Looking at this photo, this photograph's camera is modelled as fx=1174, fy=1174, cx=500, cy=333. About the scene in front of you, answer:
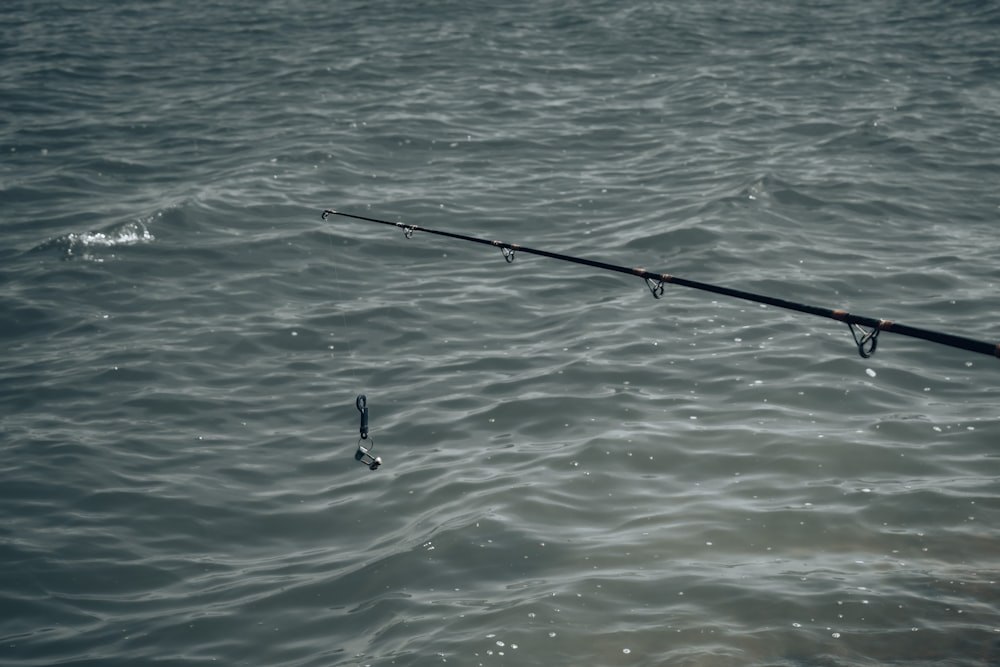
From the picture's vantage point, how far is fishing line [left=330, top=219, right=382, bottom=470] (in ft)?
23.2

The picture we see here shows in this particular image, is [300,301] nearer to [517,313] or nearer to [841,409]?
[517,313]

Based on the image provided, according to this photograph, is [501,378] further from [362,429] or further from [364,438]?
[362,429]

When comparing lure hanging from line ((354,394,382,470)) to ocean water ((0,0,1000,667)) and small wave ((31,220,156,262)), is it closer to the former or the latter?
ocean water ((0,0,1000,667))

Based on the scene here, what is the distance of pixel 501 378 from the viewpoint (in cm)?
962

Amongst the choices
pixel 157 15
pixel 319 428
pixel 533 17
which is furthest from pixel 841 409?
pixel 157 15

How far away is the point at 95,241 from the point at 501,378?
5724mm

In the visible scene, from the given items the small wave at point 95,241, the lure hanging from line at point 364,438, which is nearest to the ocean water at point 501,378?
the small wave at point 95,241

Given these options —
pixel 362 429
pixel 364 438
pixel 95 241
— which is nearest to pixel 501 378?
pixel 364 438

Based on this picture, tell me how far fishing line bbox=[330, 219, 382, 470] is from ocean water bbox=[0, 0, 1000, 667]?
3.1 inches

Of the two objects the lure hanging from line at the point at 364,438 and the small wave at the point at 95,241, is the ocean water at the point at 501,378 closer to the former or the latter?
the small wave at the point at 95,241

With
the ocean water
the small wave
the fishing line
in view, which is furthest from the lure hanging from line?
the small wave

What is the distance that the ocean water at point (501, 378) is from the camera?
6688 millimetres

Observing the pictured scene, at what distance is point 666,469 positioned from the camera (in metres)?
8.06

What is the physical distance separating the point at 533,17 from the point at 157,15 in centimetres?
839
